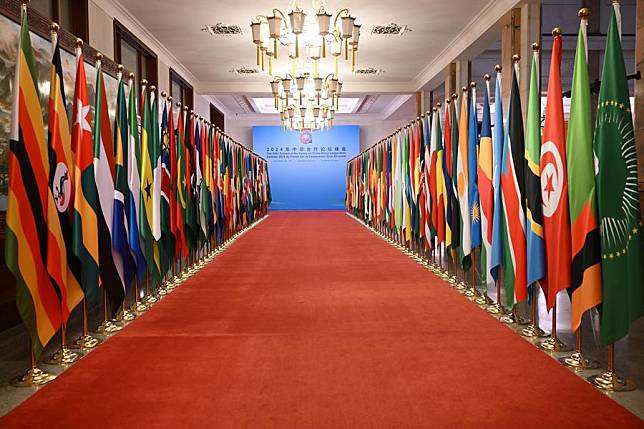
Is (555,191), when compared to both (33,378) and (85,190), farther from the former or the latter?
(33,378)

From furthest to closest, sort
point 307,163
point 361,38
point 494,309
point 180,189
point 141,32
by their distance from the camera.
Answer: point 307,163, point 361,38, point 141,32, point 180,189, point 494,309

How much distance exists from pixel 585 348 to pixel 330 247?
5435 millimetres

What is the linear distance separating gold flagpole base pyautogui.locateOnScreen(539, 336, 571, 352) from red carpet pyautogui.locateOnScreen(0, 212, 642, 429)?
0.16m

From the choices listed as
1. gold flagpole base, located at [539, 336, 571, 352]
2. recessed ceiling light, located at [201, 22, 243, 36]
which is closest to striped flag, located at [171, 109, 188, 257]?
gold flagpole base, located at [539, 336, 571, 352]

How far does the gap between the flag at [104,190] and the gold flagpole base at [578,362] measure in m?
2.57

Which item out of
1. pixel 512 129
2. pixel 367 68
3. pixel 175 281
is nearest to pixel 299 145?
pixel 367 68

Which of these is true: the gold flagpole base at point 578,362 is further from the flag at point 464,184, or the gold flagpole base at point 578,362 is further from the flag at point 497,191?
the flag at point 464,184

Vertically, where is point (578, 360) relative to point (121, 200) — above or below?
below

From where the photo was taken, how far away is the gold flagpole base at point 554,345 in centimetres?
307

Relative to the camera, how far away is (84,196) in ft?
10.3

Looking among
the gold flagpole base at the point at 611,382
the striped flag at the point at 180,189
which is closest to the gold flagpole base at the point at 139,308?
the striped flag at the point at 180,189

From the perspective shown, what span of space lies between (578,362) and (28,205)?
8.88 feet

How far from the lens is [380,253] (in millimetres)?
7547

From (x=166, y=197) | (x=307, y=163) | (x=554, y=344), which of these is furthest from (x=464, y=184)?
(x=307, y=163)
